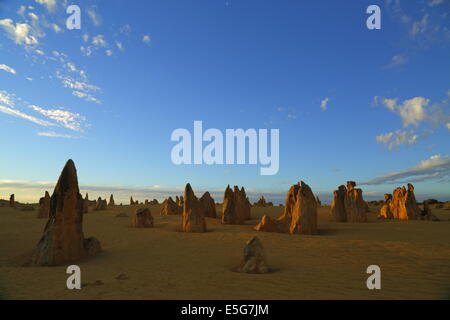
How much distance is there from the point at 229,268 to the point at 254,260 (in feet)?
3.50

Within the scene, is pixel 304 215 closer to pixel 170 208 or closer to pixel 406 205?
pixel 406 205

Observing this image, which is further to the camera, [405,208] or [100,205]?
[100,205]

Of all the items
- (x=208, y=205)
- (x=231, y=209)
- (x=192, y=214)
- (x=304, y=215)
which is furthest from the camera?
(x=208, y=205)

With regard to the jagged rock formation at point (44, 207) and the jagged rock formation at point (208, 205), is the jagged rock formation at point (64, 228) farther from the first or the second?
the jagged rock formation at point (44, 207)

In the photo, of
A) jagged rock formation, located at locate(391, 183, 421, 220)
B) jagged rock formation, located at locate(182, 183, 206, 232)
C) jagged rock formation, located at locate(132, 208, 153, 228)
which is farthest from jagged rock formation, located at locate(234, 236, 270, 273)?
jagged rock formation, located at locate(391, 183, 421, 220)

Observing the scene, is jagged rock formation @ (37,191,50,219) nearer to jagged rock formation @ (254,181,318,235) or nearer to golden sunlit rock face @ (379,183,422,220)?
jagged rock formation @ (254,181,318,235)

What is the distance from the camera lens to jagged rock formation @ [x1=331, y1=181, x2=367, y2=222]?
82.9 feet

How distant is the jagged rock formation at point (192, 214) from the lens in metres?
18.4

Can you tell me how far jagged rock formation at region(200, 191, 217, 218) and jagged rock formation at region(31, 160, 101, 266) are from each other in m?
16.2

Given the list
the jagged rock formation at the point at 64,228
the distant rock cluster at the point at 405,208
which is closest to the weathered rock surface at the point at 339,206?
the distant rock cluster at the point at 405,208

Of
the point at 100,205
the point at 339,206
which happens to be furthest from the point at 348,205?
the point at 100,205

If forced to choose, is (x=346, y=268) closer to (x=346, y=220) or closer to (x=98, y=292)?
(x=98, y=292)

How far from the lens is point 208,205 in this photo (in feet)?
90.8
